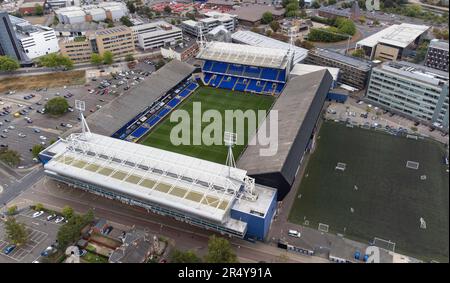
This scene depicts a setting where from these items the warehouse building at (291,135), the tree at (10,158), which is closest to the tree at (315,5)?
the warehouse building at (291,135)

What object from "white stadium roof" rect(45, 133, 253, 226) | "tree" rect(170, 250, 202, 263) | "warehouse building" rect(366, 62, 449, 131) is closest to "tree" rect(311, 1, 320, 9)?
"warehouse building" rect(366, 62, 449, 131)

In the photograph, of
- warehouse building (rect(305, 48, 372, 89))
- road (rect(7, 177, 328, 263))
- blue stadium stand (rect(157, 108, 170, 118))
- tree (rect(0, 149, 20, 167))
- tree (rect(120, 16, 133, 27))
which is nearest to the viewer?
road (rect(7, 177, 328, 263))

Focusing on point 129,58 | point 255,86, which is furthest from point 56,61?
point 255,86

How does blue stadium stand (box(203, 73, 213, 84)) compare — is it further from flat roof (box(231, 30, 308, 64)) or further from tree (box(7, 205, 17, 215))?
tree (box(7, 205, 17, 215))

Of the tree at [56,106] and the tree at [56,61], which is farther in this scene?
the tree at [56,61]

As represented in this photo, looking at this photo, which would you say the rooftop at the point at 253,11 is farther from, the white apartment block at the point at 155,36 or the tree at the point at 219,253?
the tree at the point at 219,253

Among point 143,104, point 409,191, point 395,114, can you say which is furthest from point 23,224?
point 395,114

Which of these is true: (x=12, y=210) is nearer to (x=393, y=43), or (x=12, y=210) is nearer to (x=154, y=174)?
Result: (x=154, y=174)
